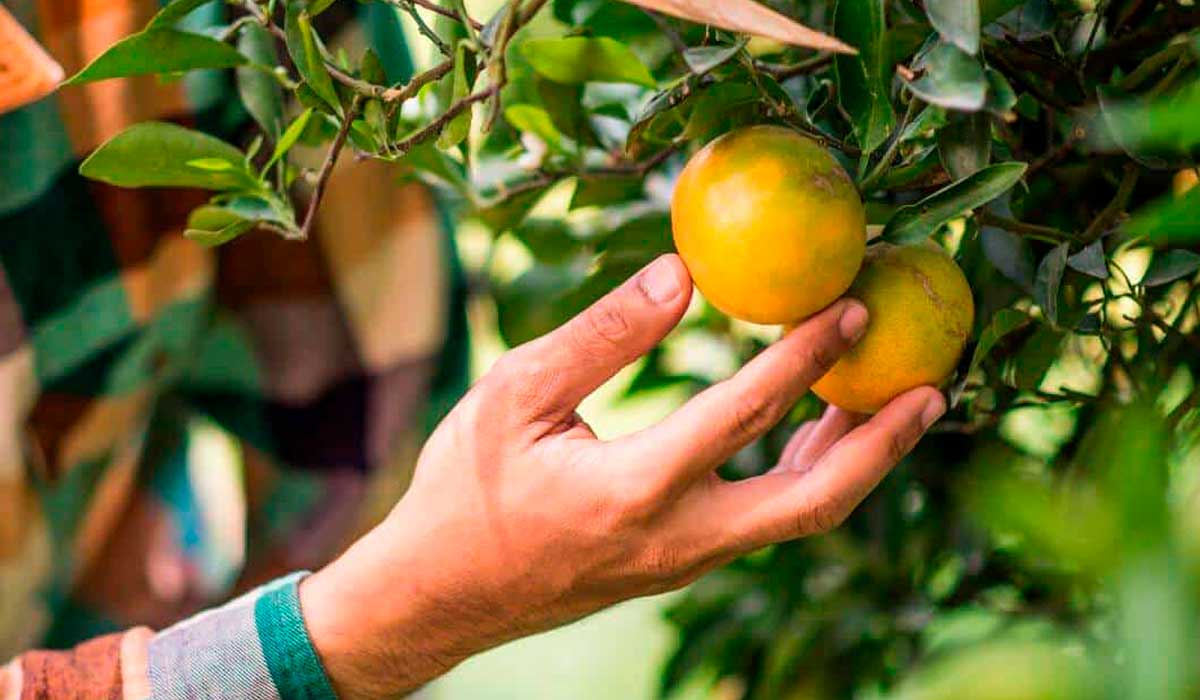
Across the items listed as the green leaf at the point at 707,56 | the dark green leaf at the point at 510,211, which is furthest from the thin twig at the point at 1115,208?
the dark green leaf at the point at 510,211

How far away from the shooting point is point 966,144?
Answer: 0.55 metres

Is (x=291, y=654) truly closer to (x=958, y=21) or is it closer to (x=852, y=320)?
(x=852, y=320)

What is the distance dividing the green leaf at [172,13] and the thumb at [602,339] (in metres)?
0.22

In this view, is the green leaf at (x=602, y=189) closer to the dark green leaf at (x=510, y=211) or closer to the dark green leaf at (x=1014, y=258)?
the dark green leaf at (x=510, y=211)

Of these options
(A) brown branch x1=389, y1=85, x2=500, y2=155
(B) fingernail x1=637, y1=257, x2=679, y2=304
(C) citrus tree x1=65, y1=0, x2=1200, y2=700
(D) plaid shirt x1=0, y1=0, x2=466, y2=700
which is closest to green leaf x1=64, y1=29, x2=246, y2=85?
(C) citrus tree x1=65, y1=0, x2=1200, y2=700

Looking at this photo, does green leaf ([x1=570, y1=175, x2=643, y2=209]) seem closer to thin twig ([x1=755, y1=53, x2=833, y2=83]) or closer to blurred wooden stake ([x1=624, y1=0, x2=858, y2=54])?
thin twig ([x1=755, y1=53, x2=833, y2=83])

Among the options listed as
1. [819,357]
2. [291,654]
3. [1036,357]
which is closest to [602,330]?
[819,357]

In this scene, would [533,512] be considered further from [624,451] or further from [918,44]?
[918,44]

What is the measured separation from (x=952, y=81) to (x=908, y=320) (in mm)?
152

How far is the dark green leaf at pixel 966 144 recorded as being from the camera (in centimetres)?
55

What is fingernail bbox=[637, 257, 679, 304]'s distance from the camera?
624 mm

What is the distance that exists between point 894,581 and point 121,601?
3.30 ft

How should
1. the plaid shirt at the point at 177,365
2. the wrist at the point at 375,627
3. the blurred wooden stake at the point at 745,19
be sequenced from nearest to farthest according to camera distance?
the blurred wooden stake at the point at 745,19
the wrist at the point at 375,627
the plaid shirt at the point at 177,365

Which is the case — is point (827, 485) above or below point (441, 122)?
below
